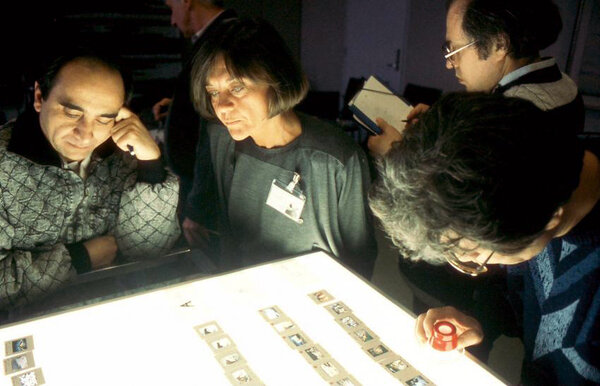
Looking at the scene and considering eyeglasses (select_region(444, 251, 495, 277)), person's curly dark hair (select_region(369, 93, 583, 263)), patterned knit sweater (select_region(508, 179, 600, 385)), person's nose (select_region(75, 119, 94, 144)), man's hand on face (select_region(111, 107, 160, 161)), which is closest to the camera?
person's curly dark hair (select_region(369, 93, 583, 263))

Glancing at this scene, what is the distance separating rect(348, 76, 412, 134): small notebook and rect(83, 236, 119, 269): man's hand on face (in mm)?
1044

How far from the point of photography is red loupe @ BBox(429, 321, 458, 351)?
106 cm

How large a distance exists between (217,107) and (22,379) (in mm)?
950

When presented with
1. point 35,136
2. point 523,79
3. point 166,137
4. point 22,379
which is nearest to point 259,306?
point 22,379

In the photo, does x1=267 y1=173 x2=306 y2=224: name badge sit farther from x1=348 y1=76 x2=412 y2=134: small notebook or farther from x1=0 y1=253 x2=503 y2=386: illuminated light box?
x1=348 y1=76 x2=412 y2=134: small notebook

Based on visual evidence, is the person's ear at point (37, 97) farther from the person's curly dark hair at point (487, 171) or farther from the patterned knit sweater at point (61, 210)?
the person's curly dark hair at point (487, 171)

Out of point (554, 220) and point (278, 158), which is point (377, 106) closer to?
point (278, 158)

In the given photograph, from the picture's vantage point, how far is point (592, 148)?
1181 mm

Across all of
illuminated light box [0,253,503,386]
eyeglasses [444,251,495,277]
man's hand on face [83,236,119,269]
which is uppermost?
eyeglasses [444,251,495,277]

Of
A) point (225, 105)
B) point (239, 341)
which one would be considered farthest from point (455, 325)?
point (225, 105)

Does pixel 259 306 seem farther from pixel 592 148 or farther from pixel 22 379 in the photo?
pixel 592 148

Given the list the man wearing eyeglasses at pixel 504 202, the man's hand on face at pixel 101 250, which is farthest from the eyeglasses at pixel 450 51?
the man's hand on face at pixel 101 250

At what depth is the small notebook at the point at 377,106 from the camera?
191cm

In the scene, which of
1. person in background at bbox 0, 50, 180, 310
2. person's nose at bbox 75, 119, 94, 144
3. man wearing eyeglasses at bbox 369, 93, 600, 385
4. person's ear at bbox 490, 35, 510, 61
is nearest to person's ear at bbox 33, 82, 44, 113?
person in background at bbox 0, 50, 180, 310
